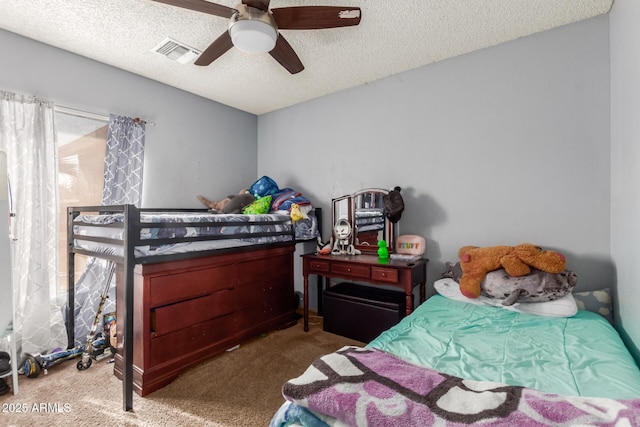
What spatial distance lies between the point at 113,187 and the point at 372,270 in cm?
238

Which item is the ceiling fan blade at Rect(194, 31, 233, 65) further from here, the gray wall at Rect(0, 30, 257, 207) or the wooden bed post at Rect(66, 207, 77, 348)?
the wooden bed post at Rect(66, 207, 77, 348)

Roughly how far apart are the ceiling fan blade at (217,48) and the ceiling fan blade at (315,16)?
0.37m

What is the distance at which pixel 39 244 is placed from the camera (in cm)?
222

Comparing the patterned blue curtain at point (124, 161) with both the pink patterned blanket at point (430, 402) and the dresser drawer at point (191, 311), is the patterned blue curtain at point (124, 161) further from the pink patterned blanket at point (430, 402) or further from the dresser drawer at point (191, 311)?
the pink patterned blanket at point (430, 402)

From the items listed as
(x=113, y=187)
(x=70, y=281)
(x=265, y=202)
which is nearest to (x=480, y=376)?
(x=265, y=202)

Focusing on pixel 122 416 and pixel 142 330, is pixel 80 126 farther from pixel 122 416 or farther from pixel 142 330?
pixel 122 416

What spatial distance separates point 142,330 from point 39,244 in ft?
3.88

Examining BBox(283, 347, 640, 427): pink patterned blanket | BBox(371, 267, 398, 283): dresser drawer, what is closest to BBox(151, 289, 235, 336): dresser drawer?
BBox(371, 267, 398, 283): dresser drawer

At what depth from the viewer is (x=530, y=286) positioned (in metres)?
1.77

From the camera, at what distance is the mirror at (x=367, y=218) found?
272cm

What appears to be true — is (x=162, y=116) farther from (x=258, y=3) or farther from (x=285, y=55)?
(x=258, y=3)

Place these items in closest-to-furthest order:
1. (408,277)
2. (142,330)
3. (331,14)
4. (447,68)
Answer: (331,14), (142,330), (408,277), (447,68)

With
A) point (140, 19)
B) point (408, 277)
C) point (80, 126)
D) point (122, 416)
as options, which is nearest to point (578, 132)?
point (408, 277)

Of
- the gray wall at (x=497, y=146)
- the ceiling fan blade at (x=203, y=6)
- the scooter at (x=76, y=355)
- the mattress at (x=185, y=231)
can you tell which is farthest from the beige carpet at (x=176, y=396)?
the ceiling fan blade at (x=203, y=6)
